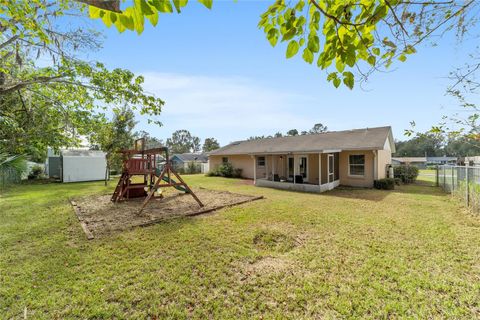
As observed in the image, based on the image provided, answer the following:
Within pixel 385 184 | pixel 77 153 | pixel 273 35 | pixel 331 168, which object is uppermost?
pixel 273 35

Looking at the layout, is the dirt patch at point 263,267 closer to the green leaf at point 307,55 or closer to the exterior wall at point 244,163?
the green leaf at point 307,55

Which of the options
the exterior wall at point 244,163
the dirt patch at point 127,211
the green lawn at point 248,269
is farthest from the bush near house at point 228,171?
the green lawn at point 248,269

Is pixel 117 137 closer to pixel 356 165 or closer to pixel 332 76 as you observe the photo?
pixel 356 165

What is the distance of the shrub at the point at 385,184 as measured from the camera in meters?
11.8

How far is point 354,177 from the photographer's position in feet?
43.5

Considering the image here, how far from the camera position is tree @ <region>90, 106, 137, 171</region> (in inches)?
614

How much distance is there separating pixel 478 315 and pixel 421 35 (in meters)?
3.22

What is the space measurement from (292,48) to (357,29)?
0.56m

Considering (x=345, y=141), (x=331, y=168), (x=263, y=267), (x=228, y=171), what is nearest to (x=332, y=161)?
(x=331, y=168)

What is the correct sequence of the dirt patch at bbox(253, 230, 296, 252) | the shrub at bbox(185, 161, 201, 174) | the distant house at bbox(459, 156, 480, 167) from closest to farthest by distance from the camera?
the dirt patch at bbox(253, 230, 296, 252), the distant house at bbox(459, 156, 480, 167), the shrub at bbox(185, 161, 201, 174)

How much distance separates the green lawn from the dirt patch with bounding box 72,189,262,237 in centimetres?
51

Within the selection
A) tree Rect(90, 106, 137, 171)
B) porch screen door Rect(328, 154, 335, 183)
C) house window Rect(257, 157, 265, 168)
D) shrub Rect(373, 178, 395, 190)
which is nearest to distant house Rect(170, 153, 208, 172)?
tree Rect(90, 106, 137, 171)

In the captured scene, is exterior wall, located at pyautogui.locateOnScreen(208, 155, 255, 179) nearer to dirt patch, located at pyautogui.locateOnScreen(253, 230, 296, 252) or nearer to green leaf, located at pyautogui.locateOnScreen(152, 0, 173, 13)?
dirt patch, located at pyautogui.locateOnScreen(253, 230, 296, 252)

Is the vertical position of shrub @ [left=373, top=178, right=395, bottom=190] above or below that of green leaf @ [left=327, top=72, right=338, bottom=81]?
below
